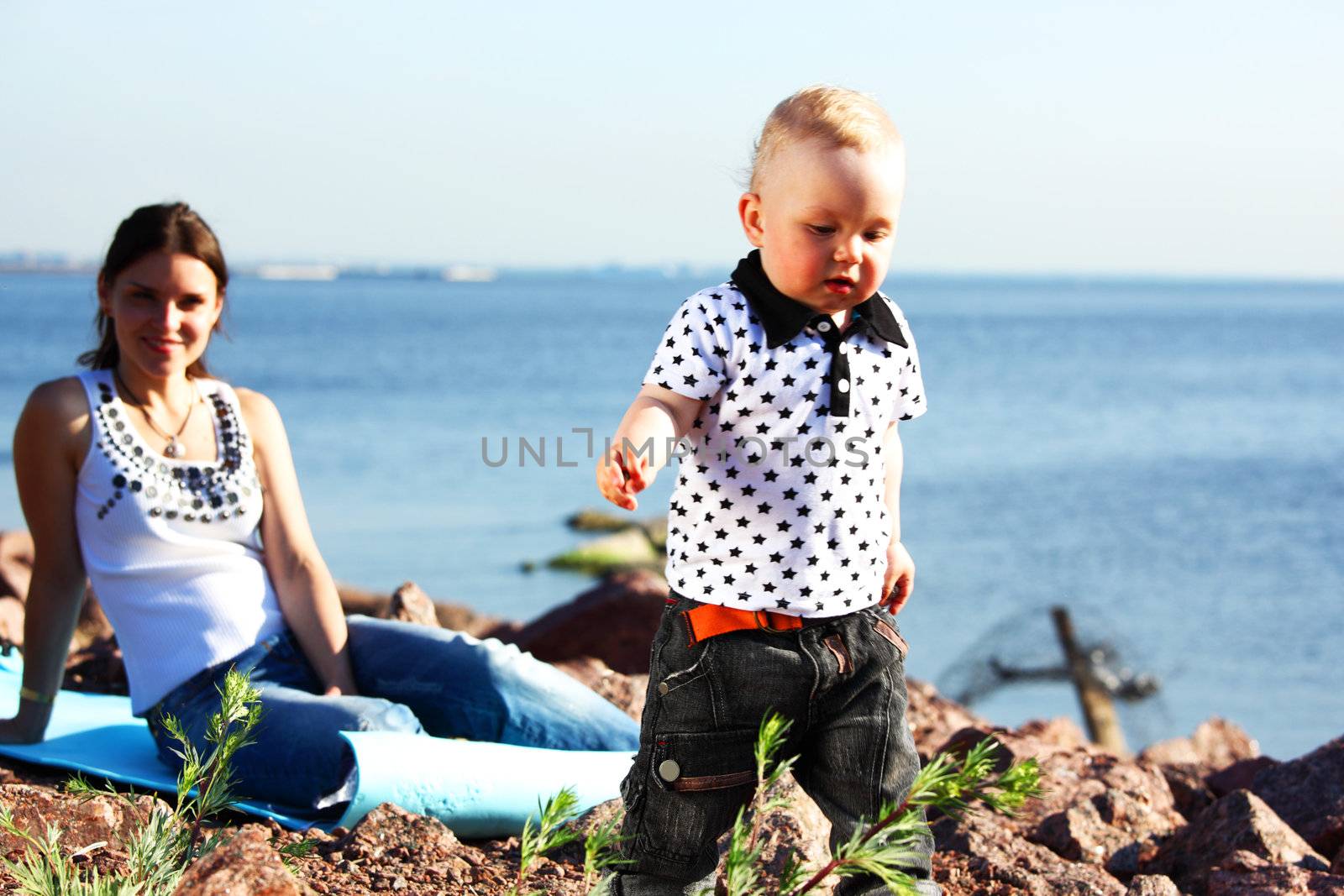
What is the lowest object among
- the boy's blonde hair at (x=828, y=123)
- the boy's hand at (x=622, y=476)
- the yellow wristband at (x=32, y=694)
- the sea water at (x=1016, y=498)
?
the sea water at (x=1016, y=498)

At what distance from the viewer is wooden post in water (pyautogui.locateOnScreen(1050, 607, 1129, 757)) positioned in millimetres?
8680

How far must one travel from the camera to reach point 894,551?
2822mm

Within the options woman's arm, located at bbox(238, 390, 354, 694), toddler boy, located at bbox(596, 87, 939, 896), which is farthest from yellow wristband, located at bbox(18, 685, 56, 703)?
toddler boy, located at bbox(596, 87, 939, 896)

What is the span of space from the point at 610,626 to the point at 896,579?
3.25 meters

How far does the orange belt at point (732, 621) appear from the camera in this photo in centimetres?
248

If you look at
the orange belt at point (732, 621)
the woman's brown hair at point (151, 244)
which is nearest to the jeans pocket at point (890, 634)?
the orange belt at point (732, 621)

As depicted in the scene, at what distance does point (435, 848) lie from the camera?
3.03m

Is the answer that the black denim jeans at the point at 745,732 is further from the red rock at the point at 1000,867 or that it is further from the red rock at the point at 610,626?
the red rock at the point at 610,626

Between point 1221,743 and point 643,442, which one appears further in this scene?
point 1221,743

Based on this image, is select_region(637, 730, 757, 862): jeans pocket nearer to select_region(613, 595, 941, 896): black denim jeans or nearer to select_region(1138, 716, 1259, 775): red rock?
select_region(613, 595, 941, 896): black denim jeans

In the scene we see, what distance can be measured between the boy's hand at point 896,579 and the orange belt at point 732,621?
34 cm

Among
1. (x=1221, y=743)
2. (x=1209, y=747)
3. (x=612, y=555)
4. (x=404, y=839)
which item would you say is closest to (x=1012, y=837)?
(x=404, y=839)

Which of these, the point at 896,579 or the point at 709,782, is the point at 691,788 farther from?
the point at 896,579

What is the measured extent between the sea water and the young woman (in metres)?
0.48
